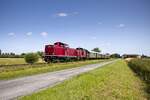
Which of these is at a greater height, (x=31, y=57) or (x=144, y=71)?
(x=31, y=57)

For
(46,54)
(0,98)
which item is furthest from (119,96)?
(46,54)

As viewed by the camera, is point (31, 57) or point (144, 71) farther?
point (31, 57)

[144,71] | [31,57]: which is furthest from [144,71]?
[31,57]

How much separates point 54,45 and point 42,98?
34307 mm

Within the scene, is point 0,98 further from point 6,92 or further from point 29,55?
point 29,55

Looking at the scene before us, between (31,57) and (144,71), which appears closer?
(144,71)

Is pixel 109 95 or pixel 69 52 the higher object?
pixel 69 52

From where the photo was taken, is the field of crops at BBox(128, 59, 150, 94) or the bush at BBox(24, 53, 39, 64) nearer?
the field of crops at BBox(128, 59, 150, 94)

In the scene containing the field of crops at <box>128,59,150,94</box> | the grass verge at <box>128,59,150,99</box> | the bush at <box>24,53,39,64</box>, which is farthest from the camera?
the bush at <box>24,53,39,64</box>

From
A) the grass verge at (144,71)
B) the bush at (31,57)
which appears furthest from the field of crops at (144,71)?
the bush at (31,57)

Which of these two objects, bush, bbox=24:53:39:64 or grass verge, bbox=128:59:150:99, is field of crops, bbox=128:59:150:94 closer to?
grass verge, bbox=128:59:150:99

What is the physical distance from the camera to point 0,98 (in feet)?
39.5

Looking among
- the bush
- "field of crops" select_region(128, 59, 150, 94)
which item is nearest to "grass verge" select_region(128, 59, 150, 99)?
"field of crops" select_region(128, 59, 150, 94)

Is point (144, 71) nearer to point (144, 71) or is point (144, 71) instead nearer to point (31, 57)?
point (144, 71)
